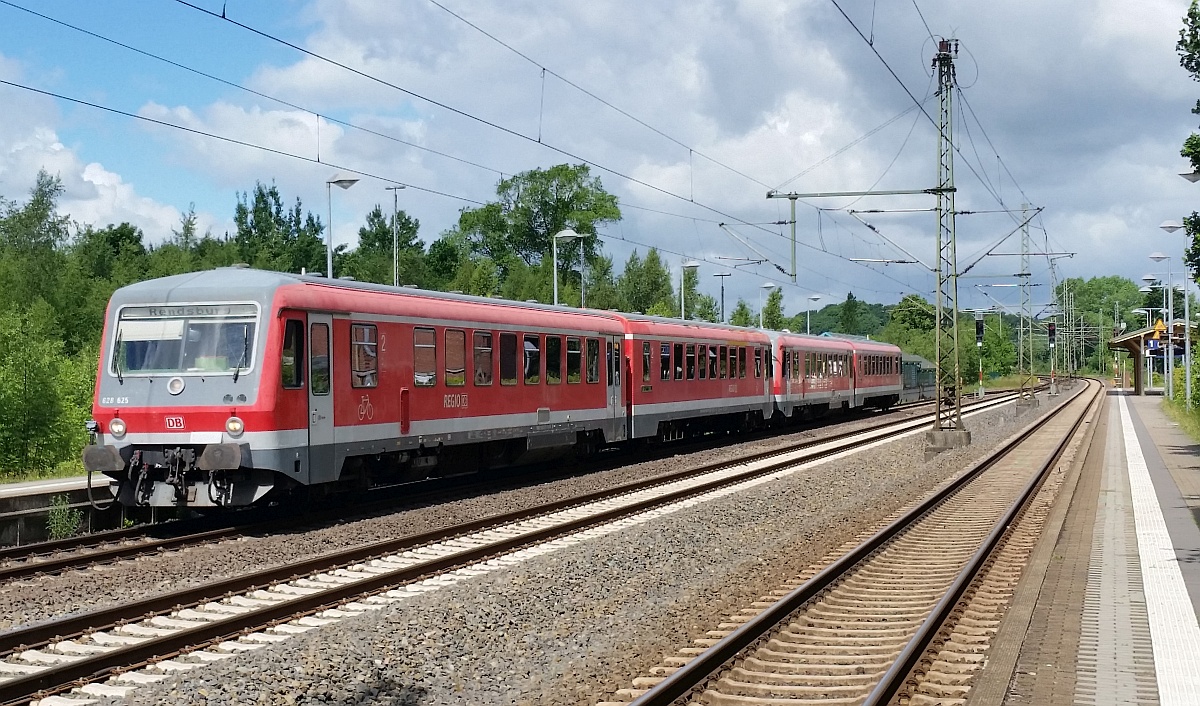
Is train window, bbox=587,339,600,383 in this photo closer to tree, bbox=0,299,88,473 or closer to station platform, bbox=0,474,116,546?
station platform, bbox=0,474,116,546

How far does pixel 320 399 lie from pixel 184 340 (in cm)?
182

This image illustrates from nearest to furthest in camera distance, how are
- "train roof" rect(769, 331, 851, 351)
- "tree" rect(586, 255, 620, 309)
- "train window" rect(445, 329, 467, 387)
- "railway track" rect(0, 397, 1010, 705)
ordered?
"railway track" rect(0, 397, 1010, 705) < "train window" rect(445, 329, 467, 387) < "train roof" rect(769, 331, 851, 351) < "tree" rect(586, 255, 620, 309)

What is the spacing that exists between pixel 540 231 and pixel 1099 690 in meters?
75.6

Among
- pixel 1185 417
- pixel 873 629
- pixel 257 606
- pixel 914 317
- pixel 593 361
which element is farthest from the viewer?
pixel 914 317

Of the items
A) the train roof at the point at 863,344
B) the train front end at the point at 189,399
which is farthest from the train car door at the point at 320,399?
the train roof at the point at 863,344

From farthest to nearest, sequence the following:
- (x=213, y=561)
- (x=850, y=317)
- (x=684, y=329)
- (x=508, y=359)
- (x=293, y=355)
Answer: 1. (x=850, y=317)
2. (x=684, y=329)
3. (x=508, y=359)
4. (x=293, y=355)
5. (x=213, y=561)

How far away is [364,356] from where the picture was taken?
15953 mm

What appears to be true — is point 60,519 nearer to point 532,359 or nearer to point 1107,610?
point 532,359

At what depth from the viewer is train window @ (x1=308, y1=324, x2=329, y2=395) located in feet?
48.7

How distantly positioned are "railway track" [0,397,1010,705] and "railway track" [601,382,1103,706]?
3.35 m

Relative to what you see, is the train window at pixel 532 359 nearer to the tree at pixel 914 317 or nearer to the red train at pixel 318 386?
the red train at pixel 318 386

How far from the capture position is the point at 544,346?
69.1 ft

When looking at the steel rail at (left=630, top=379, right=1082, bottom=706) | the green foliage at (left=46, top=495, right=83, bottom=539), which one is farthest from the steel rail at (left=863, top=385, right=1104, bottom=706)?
the green foliage at (left=46, top=495, right=83, bottom=539)

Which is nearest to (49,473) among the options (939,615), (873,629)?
(873,629)
